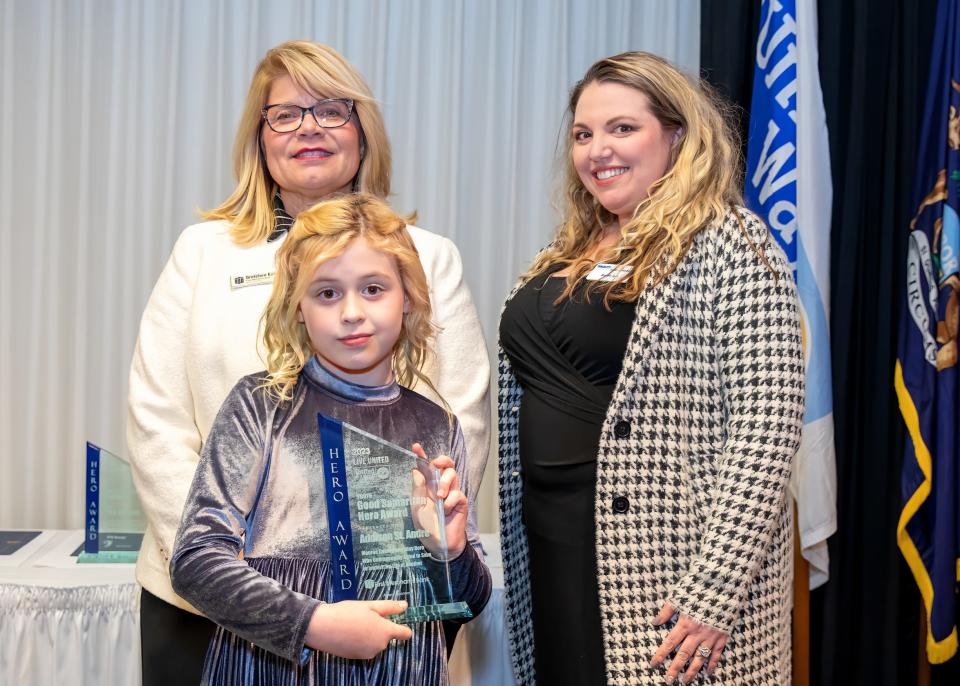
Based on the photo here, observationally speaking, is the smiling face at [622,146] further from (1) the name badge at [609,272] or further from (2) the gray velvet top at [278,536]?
(2) the gray velvet top at [278,536]

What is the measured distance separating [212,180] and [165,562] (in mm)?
1962

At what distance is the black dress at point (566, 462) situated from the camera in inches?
68.9

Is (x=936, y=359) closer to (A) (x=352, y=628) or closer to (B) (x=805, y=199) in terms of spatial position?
(B) (x=805, y=199)

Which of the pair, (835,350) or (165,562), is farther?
(835,350)

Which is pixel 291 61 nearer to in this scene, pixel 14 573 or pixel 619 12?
pixel 14 573

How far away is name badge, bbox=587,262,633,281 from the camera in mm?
1755

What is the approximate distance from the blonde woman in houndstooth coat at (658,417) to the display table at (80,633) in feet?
2.31

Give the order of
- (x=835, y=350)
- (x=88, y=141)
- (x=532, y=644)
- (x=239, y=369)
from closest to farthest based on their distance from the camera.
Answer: (x=239, y=369)
(x=532, y=644)
(x=835, y=350)
(x=88, y=141)

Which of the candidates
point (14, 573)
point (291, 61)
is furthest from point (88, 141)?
point (291, 61)

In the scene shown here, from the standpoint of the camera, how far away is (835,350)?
2.97 m

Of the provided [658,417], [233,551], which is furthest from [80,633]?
[658,417]

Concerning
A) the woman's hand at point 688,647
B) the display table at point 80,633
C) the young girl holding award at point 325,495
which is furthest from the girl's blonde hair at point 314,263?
the display table at point 80,633

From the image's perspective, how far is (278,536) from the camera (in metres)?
1.34

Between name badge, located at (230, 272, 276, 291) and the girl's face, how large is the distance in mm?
286
